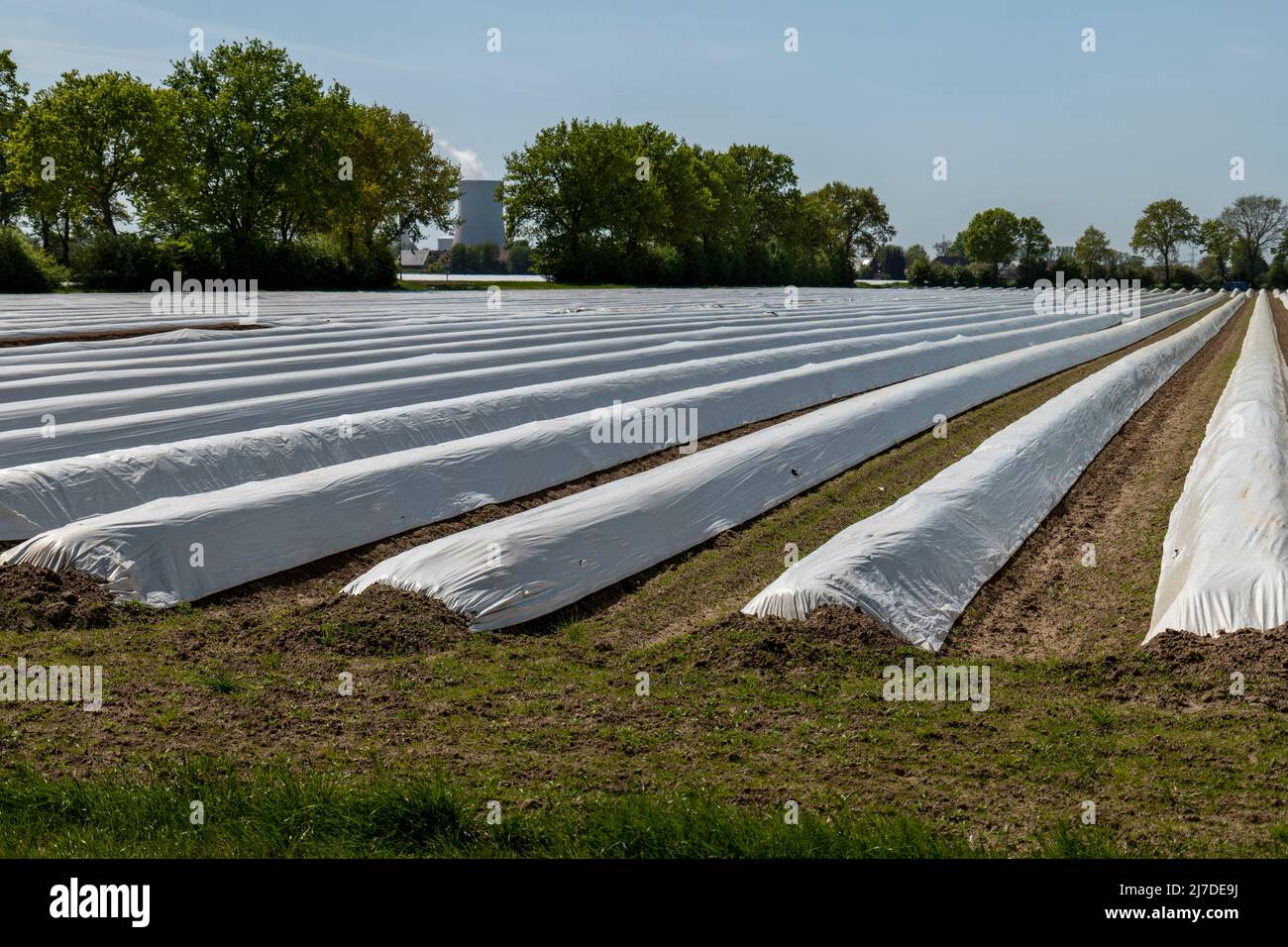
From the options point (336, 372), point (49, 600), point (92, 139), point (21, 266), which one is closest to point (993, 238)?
point (92, 139)

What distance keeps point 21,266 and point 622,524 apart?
1219 inches

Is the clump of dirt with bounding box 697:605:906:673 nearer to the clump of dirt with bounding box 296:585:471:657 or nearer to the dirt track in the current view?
the dirt track

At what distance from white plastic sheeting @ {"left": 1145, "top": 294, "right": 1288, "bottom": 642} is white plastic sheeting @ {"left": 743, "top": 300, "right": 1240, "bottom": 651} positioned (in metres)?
0.98

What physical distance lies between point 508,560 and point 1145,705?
3.21 metres

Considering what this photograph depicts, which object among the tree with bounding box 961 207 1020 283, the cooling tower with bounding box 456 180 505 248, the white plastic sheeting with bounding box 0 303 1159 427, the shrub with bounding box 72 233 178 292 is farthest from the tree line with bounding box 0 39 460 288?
the tree with bounding box 961 207 1020 283

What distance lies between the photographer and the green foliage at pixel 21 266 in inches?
1199

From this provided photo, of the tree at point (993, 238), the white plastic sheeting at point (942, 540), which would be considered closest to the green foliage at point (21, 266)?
the white plastic sheeting at point (942, 540)

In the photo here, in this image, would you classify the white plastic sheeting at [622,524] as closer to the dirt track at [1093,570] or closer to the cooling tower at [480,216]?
the dirt track at [1093,570]

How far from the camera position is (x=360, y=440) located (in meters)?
8.49

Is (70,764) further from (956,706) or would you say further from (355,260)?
(355,260)

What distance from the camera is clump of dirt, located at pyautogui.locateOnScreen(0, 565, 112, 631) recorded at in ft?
17.7

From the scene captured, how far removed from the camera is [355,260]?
43312mm

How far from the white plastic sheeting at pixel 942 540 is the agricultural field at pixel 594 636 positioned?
1.1 inches

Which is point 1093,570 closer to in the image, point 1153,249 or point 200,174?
point 200,174
